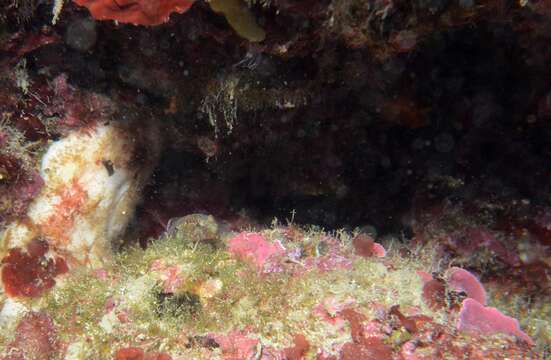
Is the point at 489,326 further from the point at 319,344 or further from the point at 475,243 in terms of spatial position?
the point at 475,243

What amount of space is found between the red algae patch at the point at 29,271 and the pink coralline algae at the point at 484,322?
12.2 feet

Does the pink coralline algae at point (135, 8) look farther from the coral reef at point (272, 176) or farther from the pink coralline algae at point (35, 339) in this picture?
the pink coralline algae at point (35, 339)

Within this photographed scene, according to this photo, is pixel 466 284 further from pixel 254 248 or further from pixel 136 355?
pixel 136 355

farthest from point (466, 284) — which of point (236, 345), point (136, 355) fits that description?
point (136, 355)

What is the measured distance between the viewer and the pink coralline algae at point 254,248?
3.33m

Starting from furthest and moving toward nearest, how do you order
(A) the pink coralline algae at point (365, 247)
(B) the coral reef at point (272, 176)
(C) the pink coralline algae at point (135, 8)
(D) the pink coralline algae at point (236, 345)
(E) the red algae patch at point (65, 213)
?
(E) the red algae patch at point (65, 213) → (A) the pink coralline algae at point (365, 247) → (B) the coral reef at point (272, 176) → (D) the pink coralline algae at point (236, 345) → (C) the pink coralline algae at point (135, 8)

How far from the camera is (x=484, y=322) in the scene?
2.81 meters

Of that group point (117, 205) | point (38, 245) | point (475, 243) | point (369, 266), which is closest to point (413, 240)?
point (475, 243)

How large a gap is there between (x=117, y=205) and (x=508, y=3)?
14.0ft

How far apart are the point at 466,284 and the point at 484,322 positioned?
1.78ft

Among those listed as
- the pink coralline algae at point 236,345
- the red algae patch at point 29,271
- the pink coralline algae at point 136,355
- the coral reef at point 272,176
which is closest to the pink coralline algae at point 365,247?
the coral reef at point 272,176

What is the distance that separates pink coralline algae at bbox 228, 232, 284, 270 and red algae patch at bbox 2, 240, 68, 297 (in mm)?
1923

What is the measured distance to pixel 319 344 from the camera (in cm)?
270

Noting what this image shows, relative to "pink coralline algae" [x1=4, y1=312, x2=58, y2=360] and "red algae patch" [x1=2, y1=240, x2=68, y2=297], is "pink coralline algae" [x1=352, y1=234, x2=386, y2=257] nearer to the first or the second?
"pink coralline algae" [x1=4, y1=312, x2=58, y2=360]
